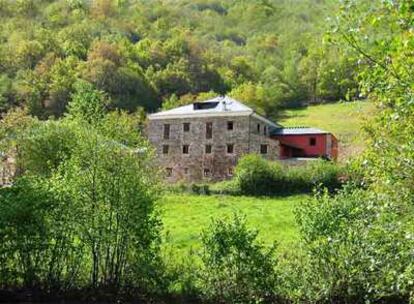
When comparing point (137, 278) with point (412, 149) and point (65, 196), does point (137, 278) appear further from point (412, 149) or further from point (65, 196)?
point (412, 149)

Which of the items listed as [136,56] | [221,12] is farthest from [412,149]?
[221,12]

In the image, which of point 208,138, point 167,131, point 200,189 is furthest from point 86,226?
point 167,131

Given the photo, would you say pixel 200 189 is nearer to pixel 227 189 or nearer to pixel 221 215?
pixel 227 189

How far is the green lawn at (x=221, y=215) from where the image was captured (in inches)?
1077

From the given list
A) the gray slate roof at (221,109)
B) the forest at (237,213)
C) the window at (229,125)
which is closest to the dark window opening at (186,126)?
the gray slate roof at (221,109)

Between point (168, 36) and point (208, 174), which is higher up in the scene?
point (168, 36)

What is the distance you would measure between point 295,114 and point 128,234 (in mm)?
76965

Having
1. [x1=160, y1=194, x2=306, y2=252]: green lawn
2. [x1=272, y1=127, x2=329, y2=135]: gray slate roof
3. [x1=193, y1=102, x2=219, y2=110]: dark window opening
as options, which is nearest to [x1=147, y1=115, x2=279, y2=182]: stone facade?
[x1=272, y1=127, x2=329, y2=135]: gray slate roof

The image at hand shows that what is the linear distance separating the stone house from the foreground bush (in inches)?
412

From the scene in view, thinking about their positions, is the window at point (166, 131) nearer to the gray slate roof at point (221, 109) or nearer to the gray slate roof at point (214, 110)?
the gray slate roof at point (214, 110)

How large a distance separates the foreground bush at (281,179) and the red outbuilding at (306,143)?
1362cm

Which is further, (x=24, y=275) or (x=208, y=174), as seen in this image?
(x=208, y=174)

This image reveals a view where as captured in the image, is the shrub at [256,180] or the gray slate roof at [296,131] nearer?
the shrub at [256,180]

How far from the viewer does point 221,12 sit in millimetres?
183250
